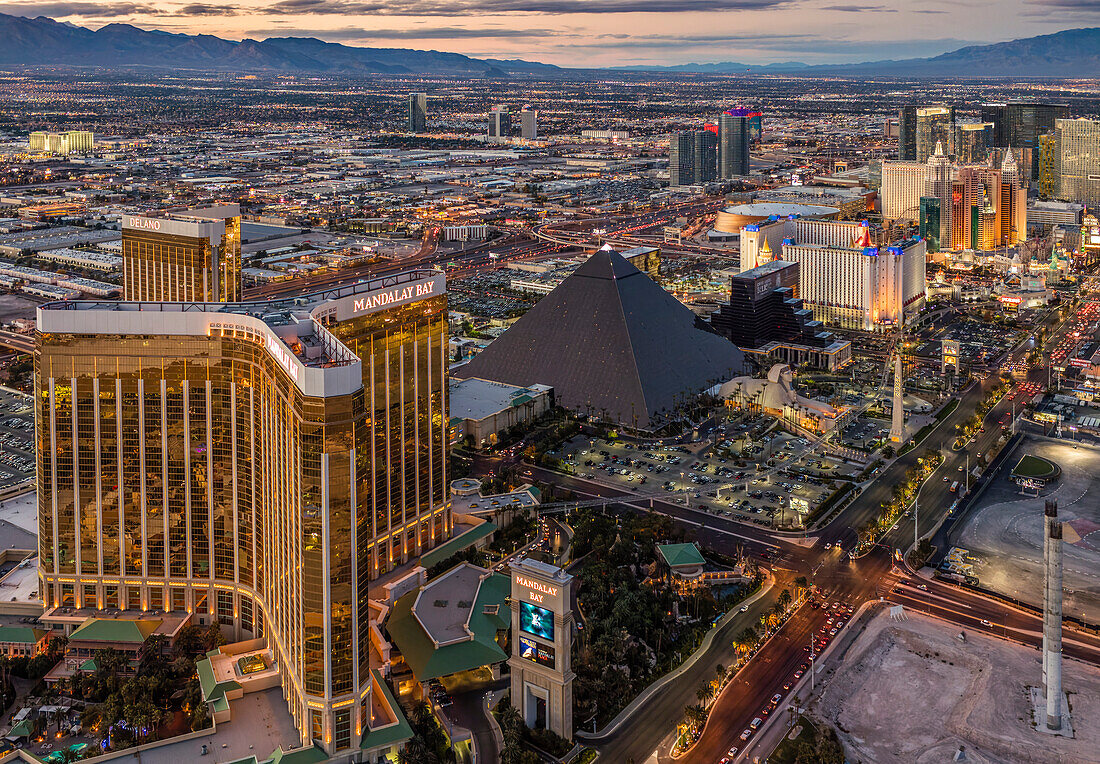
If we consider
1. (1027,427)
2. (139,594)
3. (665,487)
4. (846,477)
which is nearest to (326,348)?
(139,594)

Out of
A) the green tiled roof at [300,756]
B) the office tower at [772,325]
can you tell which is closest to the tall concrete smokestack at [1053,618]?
the green tiled roof at [300,756]

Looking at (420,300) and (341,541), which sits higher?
(420,300)

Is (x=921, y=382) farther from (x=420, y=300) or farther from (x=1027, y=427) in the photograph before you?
(x=420, y=300)

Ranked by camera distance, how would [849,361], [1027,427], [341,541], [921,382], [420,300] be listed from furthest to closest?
[849,361] < [921,382] < [1027,427] < [420,300] < [341,541]

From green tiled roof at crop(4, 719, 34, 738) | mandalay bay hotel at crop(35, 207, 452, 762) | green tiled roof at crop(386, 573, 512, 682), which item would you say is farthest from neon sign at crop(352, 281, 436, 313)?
green tiled roof at crop(4, 719, 34, 738)

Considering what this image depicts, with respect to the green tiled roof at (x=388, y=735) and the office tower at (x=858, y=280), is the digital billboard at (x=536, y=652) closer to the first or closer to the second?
the green tiled roof at (x=388, y=735)

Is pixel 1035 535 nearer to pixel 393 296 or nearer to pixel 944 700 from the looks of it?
pixel 944 700
